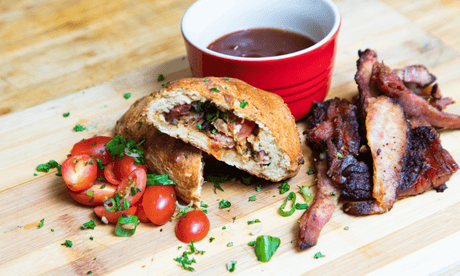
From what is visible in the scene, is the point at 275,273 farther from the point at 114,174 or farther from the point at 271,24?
the point at 271,24

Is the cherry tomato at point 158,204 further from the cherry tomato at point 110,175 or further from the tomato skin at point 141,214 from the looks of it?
the cherry tomato at point 110,175

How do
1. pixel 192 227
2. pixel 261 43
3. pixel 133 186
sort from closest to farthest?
pixel 192 227, pixel 133 186, pixel 261 43

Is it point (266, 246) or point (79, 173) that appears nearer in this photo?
point (266, 246)

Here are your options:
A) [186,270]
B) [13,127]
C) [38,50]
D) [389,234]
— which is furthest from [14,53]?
[389,234]

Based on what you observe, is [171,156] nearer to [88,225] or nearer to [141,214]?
[141,214]

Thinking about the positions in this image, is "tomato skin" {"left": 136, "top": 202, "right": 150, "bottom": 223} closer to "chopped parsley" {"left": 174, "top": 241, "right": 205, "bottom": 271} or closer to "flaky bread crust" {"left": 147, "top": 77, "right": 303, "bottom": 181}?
"chopped parsley" {"left": 174, "top": 241, "right": 205, "bottom": 271}

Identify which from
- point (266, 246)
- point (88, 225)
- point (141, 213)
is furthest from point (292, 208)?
point (88, 225)

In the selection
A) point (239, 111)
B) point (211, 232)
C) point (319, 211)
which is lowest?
point (211, 232)

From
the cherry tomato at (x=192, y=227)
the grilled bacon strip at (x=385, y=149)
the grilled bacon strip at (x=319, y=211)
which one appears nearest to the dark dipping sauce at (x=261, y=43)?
the grilled bacon strip at (x=385, y=149)

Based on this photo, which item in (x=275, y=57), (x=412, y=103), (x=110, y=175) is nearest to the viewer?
(x=110, y=175)
